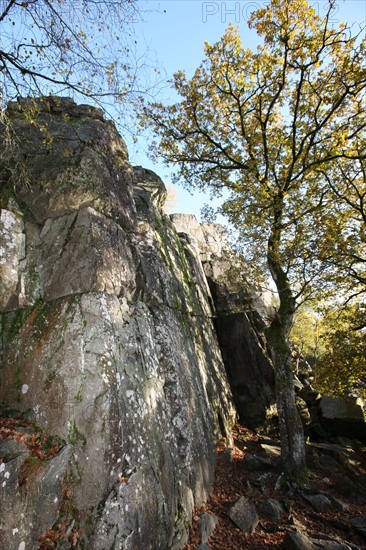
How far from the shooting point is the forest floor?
23.5 feet

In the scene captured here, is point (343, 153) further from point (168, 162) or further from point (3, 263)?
point (3, 263)

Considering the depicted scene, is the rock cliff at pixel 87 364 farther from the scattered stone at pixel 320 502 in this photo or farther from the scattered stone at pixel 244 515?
the scattered stone at pixel 320 502

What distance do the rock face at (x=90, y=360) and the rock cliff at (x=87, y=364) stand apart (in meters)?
0.03

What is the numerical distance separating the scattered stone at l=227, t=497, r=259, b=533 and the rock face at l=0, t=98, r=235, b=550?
93 cm

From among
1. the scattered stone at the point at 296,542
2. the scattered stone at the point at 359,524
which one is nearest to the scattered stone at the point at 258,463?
the scattered stone at the point at 359,524

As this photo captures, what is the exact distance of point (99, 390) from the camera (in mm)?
5848

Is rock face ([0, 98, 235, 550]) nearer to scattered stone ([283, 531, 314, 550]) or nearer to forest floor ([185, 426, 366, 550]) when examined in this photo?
forest floor ([185, 426, 366, 550])

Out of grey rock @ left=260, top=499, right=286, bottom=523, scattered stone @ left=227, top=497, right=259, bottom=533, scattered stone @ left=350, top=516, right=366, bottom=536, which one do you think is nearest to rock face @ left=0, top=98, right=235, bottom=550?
scattered stone @ left=227, top=497, right=259, bottom=533

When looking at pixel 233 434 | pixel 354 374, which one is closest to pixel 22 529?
pixel 233 434

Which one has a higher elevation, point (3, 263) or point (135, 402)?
point (3, 263)

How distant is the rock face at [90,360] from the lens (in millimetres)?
5059

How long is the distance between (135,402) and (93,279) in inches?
120

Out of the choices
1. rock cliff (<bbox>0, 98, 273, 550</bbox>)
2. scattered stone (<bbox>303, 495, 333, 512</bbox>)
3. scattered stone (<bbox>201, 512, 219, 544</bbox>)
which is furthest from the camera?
scattered stone (<bbox>303, 495, 333, 512</bbox>)

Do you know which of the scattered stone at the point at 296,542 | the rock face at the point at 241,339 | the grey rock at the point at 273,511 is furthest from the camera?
the rock face at the point at 241,339
